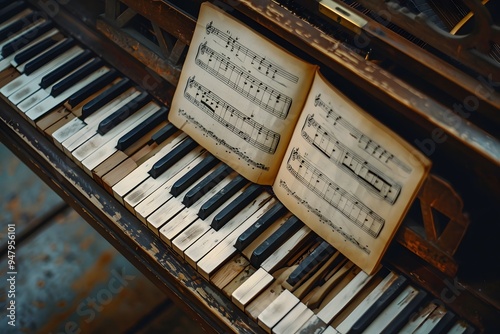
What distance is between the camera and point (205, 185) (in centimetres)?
308

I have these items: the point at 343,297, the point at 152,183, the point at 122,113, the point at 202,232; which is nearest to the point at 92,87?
the point at 122,113

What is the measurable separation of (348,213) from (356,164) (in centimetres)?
18

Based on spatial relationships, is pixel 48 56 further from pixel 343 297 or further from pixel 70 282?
pixel 343 297

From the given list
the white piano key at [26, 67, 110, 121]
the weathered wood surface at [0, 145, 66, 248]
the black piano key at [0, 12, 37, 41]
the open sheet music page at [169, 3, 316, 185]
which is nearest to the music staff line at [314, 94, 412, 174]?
the open sheet music page at [169, 3, 316, 185]

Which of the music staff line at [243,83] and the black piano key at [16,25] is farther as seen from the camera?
the black piano key at [16,25]

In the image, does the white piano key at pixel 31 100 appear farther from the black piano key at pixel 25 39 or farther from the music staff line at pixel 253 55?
the music staff line at pixel 253 55

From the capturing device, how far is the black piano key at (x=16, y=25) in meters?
3.60

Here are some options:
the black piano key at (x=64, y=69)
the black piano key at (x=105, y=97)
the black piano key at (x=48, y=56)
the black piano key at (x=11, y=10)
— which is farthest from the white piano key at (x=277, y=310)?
the black piano key at (x=11, y=10)

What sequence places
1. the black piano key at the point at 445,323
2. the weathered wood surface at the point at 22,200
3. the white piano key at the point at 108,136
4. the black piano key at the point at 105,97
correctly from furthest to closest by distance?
the weathered wood surface at the point at 22,200
the black piano key at the point at 105,97
the white piano key at the point at 108,136
the black piano key at the point at 445,323

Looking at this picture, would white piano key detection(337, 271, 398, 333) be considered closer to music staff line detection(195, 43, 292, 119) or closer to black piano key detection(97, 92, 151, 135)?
music staff line detection(195, 43, 292, 119)

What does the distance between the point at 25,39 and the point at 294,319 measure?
1.63 m

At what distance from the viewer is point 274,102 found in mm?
2877

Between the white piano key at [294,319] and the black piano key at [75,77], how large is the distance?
1.27 meters

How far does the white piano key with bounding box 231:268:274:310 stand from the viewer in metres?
2.84
